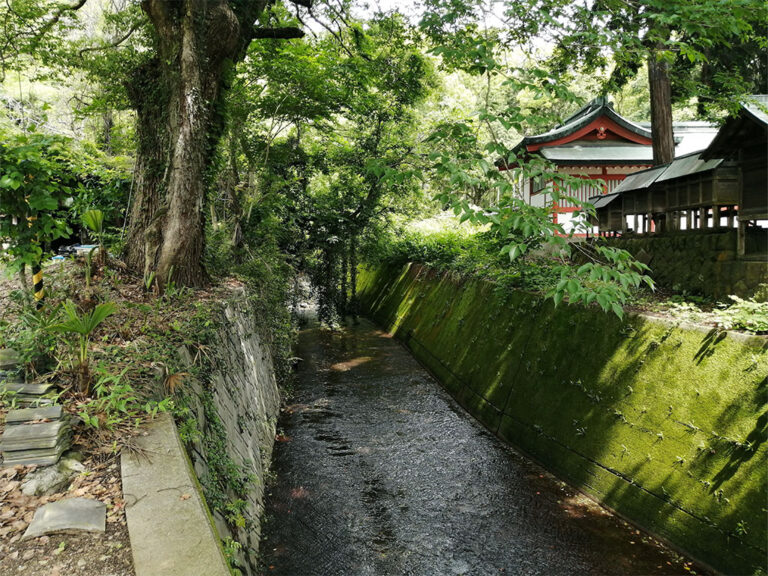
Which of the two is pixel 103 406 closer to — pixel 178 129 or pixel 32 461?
pixel 32 461

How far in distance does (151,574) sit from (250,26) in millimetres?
8227

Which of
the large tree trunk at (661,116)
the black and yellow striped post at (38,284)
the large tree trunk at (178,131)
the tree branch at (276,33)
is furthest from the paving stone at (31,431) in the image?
the large tree trunk at (661,116)

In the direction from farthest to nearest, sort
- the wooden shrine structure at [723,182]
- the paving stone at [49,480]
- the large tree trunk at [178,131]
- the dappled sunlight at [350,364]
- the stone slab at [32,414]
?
the dappled sunlight at [350,364]
the large tree trunk at [178,131]
the wooden shrine structure at [723,182]
the stone slab at [32,414]
the paving stone at [49,480]

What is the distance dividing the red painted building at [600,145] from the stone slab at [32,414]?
15054 mm

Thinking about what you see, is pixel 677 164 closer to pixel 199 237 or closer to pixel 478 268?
pixel 478 268

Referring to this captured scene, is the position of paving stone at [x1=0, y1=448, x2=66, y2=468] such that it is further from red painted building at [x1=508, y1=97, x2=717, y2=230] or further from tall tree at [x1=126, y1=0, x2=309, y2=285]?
red painted building at [x1=508, y1=97, x2=717, y2=230]

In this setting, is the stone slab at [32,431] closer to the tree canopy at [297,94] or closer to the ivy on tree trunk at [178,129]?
the tree canopy at [297,94]

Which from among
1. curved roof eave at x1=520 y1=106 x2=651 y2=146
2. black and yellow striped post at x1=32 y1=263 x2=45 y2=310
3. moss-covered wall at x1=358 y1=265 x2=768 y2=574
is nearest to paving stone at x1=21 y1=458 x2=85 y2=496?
black and yellow striped post at x1=32 y1=263 x2=45 y2=310

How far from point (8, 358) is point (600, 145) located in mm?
17427

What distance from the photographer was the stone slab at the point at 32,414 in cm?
337

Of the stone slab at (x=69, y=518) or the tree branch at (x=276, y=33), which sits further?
the tree branch at (x=276, y=33)

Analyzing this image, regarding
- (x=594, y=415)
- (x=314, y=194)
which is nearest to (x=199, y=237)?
(x=594, y=415)

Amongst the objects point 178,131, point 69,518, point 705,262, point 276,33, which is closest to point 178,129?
point 178,131

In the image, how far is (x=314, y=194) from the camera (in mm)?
17891
